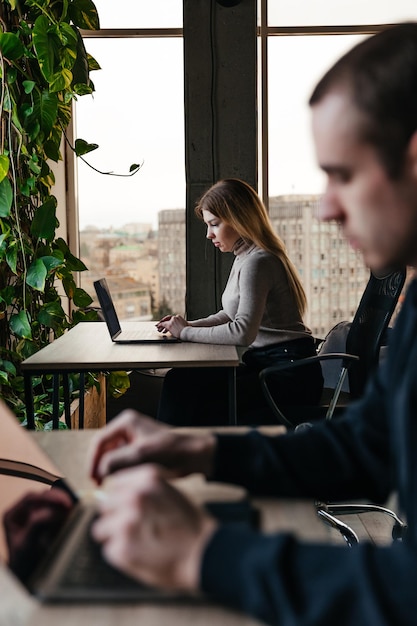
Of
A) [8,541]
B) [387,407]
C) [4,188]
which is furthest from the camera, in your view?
[4,188]

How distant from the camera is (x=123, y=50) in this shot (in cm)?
520

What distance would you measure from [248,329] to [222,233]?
51 cm

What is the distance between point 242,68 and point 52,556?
14.8ft

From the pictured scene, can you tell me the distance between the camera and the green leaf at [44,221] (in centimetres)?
388

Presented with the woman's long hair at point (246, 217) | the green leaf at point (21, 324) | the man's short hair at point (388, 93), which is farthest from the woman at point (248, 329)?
the man's short hair at point (388, 93)

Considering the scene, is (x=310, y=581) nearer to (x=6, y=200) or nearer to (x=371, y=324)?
(x=371, y=324)

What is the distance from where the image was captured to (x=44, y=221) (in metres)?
3.92

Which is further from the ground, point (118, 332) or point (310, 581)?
point (310, 581)

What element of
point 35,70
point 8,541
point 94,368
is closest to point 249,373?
point 94,368

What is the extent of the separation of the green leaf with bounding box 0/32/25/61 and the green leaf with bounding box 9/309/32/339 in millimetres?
1147

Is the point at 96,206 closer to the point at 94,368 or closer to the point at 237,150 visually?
the point at 237,150

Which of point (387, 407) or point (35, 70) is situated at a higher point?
point (35, 70)

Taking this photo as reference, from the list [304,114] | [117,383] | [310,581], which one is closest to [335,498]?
[310,581]

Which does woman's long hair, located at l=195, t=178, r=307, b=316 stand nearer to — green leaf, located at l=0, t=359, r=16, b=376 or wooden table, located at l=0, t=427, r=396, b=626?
green leaf, located at l=0, t=359, r=16, b=376
